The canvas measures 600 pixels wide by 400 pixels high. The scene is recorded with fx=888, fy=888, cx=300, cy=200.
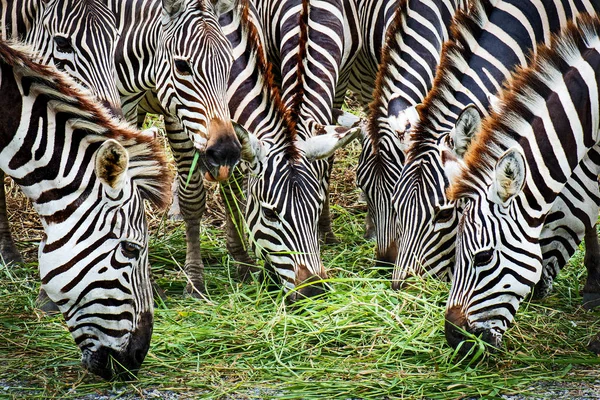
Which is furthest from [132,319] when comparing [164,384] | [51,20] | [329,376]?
[51,20]

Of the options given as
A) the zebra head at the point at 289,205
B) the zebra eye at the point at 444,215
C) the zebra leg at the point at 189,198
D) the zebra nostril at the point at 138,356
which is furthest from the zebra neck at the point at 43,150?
the zebra eye at the point at 444,215

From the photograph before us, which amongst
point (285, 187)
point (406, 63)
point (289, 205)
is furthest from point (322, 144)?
point (406, 63)

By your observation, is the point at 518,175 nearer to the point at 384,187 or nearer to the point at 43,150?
the point at 384,187

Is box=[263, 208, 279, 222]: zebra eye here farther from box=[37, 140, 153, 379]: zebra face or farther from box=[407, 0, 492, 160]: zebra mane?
box=[37, 140, 153, 379]: zebra face

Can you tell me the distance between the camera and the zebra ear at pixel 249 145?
738 cm

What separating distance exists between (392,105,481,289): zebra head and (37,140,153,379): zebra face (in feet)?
8.18

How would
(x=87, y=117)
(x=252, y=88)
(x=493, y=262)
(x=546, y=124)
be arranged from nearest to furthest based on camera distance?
(x=87, y=117) → (x=493, y=262) → (x=546, y=124) → (x=252, y=88)

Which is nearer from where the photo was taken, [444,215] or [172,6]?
[444,215]

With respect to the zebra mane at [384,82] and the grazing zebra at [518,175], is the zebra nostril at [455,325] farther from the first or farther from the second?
the zebra mane at [384,82]

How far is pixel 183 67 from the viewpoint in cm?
776

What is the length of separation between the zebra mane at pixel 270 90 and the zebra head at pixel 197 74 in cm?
39

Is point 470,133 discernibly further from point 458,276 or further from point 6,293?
point 6,293

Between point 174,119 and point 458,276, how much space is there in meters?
3.24

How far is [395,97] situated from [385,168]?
790 millimetres
